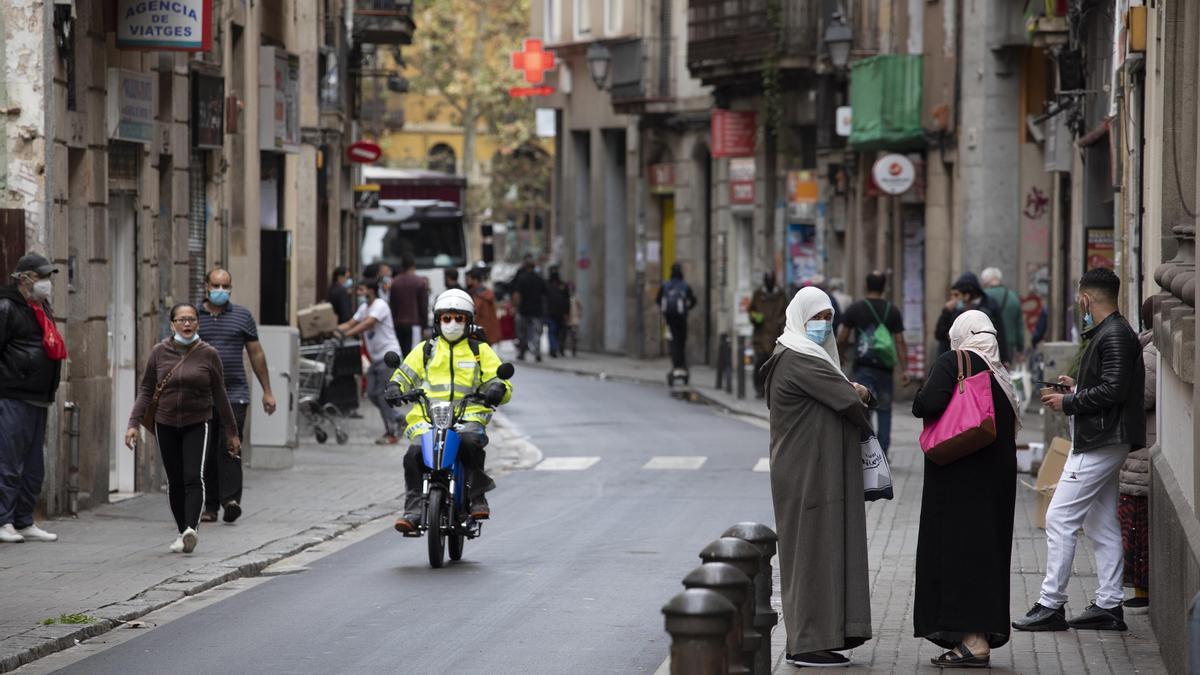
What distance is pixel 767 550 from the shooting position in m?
8.89

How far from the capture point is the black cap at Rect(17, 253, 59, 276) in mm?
14727

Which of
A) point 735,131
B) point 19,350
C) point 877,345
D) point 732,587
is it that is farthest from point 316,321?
point 732,587

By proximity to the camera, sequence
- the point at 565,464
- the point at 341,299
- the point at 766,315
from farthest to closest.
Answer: the point at 766,315 < the point at 341,299 < the point at 565,464

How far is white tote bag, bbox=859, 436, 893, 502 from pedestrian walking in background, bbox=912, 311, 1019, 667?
0.69ft

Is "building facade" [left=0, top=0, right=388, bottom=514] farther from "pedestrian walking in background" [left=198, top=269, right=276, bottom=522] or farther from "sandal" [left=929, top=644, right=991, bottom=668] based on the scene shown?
"sandal" [left=929, top=644, right=991, bottom=668]

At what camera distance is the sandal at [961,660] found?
991 centimetres

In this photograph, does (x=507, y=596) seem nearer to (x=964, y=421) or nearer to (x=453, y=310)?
(x=453, y=310)

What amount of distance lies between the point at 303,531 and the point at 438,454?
94.5 inches

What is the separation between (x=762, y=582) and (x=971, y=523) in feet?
5.47

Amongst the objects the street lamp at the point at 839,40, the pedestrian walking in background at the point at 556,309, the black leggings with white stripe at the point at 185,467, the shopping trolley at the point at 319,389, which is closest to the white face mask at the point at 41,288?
the black leggings with white stripe at the point at 185,467

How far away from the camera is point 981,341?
9.91 m

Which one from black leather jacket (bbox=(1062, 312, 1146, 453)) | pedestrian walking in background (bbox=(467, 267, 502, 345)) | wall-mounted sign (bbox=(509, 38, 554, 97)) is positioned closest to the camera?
black leather jacket (bbox=(1062, 312, 1146, 453))

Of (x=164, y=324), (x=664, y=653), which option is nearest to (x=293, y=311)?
(x=164, y=324)

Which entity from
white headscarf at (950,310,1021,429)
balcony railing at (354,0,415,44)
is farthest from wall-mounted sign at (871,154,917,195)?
white headscarf at (950,310,1021,429)
